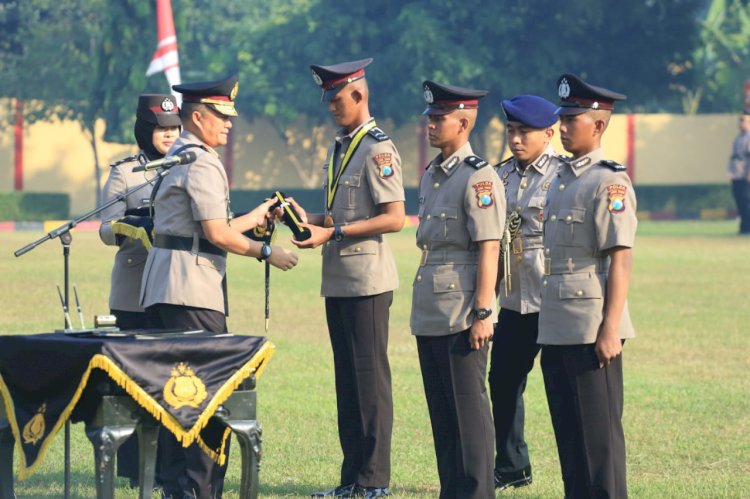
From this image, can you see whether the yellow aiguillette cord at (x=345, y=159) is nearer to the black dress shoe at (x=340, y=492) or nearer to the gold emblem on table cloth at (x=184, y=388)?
the black dress shoe at (x=340, y=492)

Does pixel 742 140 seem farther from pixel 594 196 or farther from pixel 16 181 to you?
pixel 16 181

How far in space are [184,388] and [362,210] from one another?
209cm

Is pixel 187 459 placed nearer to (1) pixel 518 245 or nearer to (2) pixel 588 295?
(2) pixel 588 295

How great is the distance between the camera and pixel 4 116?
48.0 meters

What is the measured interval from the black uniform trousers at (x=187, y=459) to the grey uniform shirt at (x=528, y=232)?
166 cm

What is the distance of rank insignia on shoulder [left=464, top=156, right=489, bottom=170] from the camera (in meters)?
7.24

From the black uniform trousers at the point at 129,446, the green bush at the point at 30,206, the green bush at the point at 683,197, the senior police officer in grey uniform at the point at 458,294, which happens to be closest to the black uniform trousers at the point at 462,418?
the senior police officer in grey uniform at the point at 458,294

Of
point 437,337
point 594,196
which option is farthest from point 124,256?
point 594,196

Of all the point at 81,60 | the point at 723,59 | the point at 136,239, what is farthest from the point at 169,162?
the point at 723,59

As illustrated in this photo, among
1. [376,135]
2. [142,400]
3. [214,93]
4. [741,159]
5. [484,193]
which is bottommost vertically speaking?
[142,400]

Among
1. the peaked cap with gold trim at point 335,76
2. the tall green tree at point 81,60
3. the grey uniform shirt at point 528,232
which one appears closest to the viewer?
the peaked cap with gold trim at point 335,76

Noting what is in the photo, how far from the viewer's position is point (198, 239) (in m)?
7.20

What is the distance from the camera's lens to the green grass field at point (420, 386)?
8.33 m

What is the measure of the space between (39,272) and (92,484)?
13.4 m
